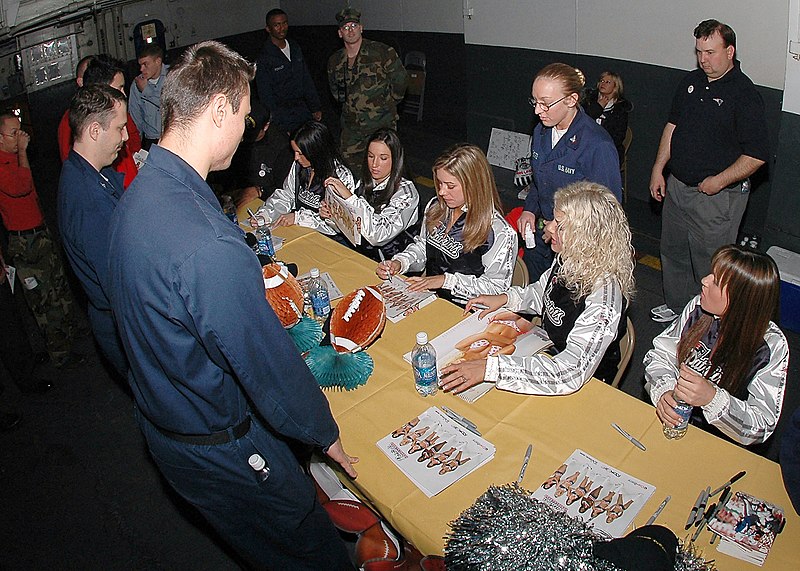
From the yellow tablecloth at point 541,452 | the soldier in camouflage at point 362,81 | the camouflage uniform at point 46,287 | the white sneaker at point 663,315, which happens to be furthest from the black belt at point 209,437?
A: the soldier in camouflage at point 362,81

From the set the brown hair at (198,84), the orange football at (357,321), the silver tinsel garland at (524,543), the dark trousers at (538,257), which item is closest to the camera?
the silver tinsel garland at (524,543)

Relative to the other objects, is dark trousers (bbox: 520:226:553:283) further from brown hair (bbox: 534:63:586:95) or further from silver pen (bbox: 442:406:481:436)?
silver pen (bbox: 442:406:481:436)

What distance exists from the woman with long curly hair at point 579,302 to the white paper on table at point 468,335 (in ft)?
0.19

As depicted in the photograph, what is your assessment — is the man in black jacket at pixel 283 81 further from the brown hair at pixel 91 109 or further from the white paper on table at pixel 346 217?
the brown hair at pixel 91 109

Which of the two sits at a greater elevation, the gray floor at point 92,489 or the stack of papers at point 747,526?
the stack of papers at point 747,526

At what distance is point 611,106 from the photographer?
5.09 meters

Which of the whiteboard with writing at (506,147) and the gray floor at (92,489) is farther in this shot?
the whiteboard with writing at (506,147)

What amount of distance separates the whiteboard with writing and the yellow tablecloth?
452 centimetres

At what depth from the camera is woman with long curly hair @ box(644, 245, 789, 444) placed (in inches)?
81.5

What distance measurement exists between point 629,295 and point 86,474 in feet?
9.56

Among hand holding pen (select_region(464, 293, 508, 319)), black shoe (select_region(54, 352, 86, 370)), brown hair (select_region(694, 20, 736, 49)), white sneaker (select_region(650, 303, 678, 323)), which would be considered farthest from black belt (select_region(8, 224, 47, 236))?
brown hair (select_region(694, 20, 736, 49))

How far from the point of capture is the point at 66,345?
419cm

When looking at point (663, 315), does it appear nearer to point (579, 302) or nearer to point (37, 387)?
point (579, 302)

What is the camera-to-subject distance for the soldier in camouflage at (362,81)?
577 cm
